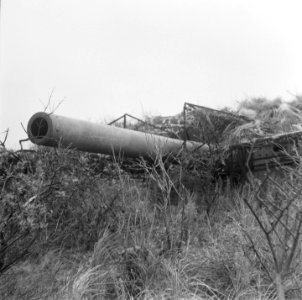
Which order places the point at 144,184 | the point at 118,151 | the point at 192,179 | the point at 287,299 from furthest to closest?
1. the point at 192,179
2. the point at 144,184
3. the point at 118,151
4. the point at 287,299

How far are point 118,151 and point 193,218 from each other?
60.0 inches

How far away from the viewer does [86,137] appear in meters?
6.51

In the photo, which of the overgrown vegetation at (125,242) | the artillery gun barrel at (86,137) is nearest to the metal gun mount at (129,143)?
the artillery gun barrel at (86,137)

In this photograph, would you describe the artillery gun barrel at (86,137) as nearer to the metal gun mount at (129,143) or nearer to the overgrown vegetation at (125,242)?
the metal gun mount at (129,143)

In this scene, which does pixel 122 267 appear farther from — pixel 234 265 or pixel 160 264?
pixel 234 265

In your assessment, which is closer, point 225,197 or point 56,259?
point 56,259

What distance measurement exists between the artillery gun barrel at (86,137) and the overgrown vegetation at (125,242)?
0.78ft

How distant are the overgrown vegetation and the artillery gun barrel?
0.24 meters

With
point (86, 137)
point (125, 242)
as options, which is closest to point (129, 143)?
point (86, 137)

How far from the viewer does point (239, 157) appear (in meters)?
9.38

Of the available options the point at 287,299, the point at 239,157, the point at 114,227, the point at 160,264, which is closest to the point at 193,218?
the point at 114,227

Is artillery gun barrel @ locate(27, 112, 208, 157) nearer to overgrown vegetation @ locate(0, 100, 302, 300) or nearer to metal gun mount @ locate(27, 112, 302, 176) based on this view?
metal gun mount @ locate(27, 112, 302, 176)

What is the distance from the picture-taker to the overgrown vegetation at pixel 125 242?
4.47 m

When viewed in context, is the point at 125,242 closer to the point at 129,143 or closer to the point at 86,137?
the point at 86,137
